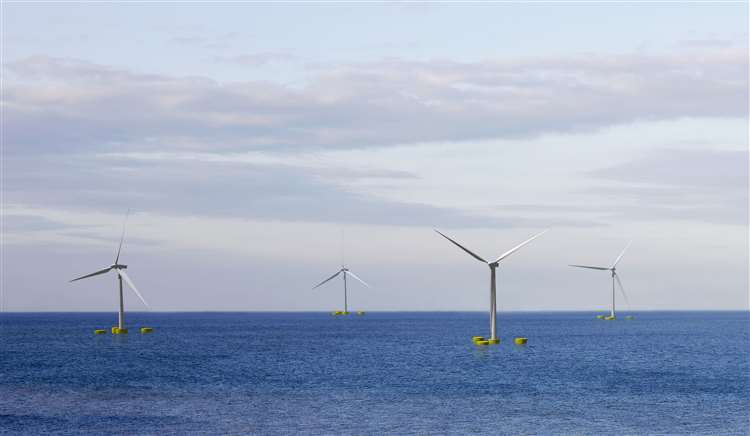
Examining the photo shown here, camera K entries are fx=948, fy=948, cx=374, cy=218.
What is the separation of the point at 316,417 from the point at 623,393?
144 feet

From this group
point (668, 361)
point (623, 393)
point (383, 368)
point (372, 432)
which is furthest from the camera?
point (668, 361)

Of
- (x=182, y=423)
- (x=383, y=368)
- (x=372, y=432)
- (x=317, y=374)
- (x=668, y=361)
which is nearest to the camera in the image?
(x=372, y=432)

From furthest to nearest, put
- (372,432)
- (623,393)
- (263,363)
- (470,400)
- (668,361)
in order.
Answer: (668,361), (263,363), (623,393), (470,400), (372,432)

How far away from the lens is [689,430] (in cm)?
8644

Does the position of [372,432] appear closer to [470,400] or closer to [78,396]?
[470,400]

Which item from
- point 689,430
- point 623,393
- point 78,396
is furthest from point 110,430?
point 623,393

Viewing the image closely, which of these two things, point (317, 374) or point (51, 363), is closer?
point (317, 374)

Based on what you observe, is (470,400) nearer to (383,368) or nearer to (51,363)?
(383,368)

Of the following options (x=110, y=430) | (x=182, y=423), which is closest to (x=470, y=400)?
(x=182, y=423)

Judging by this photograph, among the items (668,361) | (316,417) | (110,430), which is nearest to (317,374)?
(316,417)

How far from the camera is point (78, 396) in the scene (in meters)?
110

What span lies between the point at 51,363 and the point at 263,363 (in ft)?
119

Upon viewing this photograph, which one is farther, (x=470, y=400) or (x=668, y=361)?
(x=668, y=361)

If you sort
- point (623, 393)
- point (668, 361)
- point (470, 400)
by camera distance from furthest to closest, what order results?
1. point (668, 361)
2. point (623, 393)
3. point (470, 400)
